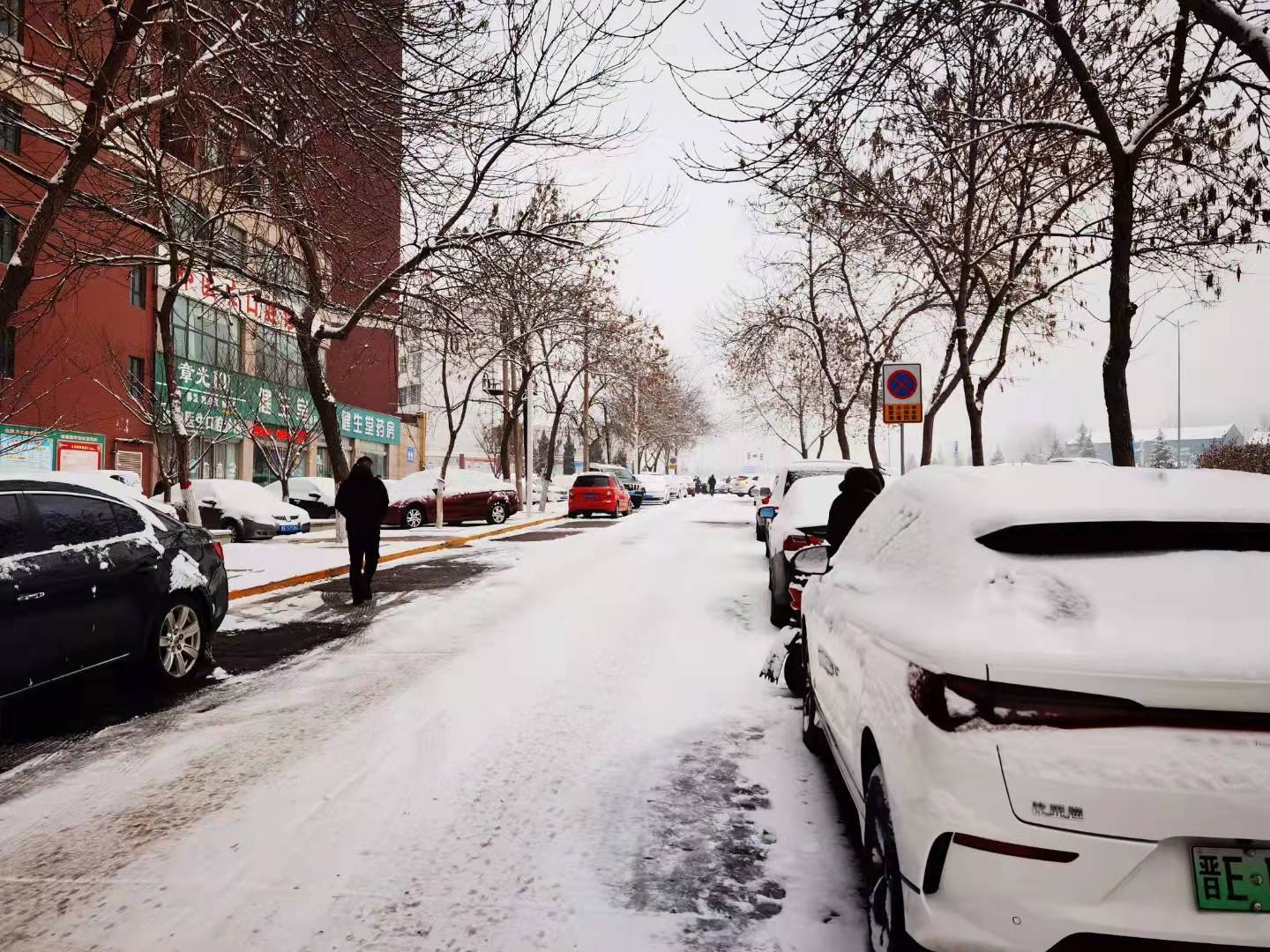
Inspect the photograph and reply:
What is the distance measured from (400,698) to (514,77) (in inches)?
210

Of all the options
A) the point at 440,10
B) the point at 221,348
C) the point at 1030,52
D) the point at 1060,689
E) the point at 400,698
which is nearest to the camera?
the point at 1060,689

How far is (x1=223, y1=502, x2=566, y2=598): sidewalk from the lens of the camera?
12.6 m

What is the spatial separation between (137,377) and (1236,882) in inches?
1338

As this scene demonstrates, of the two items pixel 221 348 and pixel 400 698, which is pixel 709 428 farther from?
pixel 400 698

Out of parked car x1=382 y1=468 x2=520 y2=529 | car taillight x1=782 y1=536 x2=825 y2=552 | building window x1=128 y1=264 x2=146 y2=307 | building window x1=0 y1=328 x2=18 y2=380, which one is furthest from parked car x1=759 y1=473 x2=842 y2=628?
building window x1=128 y1=264 x2=146 y2=307

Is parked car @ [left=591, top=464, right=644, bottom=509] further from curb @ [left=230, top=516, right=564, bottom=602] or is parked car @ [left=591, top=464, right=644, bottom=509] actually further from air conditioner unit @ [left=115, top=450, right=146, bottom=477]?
air conditioner unit @ [left=115, top=450, right=146, bottom=477]

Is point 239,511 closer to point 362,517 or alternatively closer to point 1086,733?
point 362,517

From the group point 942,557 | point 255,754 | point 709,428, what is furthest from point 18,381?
point 709,428

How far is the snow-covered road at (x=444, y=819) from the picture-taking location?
2.98 meters

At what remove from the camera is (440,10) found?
7.30 m

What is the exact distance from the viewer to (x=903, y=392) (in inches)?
551

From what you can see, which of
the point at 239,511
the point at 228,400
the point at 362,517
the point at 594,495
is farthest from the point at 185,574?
the point at 594,495

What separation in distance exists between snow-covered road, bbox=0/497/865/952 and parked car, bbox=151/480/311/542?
597 inches

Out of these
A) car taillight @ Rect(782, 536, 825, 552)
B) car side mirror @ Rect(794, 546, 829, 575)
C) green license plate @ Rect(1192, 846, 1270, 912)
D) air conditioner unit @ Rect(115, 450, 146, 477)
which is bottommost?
green license plate @ Rect(1192, 846, 1270, 912)
